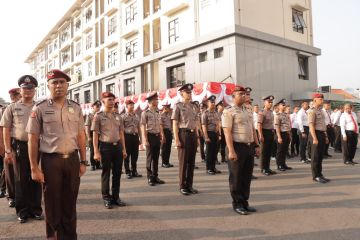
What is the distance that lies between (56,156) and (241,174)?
111 inches

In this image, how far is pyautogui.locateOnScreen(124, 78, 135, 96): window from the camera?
2573 centimetres

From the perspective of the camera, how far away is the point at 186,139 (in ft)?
20.4

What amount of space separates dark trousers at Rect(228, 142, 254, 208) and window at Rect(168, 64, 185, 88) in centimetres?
1546

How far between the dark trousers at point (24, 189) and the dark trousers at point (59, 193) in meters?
1.49

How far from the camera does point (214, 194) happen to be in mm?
6125

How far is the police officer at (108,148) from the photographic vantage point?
5.43m

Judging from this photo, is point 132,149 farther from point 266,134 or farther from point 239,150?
point 239,150

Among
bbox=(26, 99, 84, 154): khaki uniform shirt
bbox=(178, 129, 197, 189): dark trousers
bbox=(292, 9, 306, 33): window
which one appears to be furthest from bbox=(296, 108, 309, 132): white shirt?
bbox=(292, 9, 306, 33): window

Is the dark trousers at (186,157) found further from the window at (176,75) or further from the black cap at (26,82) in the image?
the window at (176,75)

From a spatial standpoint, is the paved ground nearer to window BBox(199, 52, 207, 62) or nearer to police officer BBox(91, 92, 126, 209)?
police officer BBox(91, 92, 126, 209)

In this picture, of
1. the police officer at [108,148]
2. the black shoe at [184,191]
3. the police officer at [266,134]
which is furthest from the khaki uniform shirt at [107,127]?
the police officer at [266,134]

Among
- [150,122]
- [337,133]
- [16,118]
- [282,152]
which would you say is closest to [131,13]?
[337,133]

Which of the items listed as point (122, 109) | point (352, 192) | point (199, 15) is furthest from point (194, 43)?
point (352, 192)

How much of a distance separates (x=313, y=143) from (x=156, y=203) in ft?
12.2
